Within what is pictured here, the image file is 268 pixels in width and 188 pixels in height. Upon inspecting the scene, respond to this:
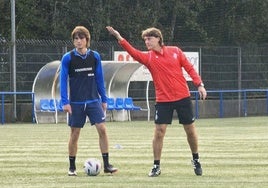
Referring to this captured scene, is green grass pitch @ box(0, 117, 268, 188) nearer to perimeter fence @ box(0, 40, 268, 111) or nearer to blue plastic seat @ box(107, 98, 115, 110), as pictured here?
blue plastic seat @ box(107, 98, 115, 110)

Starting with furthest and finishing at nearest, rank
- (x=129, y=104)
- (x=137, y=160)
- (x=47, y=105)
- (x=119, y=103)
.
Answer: (x=129, y=104), (x=119, y=103), (x=47, y=105), (x=137, y=160)

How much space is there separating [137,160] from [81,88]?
275cm

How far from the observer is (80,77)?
1323cm

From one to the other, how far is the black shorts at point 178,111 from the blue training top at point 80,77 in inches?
36.2

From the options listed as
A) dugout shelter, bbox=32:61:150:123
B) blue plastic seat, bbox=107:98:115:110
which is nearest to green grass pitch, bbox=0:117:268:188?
dugout shelter, bbox=32:61:150:123

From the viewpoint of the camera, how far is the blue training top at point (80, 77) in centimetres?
1316

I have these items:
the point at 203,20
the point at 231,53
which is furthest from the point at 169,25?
the point at 231,53

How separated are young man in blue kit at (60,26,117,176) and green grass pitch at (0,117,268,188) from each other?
625 millimetres

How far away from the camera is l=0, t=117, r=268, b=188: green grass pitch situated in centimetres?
1212

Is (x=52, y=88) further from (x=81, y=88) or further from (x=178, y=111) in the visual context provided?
(x=178, y=111)

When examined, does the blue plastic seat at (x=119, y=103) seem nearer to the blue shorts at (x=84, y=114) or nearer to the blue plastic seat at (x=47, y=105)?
the blue plastic seat at (x=47, y=105)

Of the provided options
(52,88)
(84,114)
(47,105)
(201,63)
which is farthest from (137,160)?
(201,63)

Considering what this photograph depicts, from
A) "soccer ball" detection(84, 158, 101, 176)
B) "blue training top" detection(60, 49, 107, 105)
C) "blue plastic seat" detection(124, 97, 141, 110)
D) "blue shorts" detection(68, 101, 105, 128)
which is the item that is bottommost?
"blue plastic seat" detection(124, 97, 141, 110)

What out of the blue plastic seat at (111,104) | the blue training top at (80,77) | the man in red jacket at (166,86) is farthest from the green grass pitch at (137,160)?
the blue plastic seat at (111,104)
